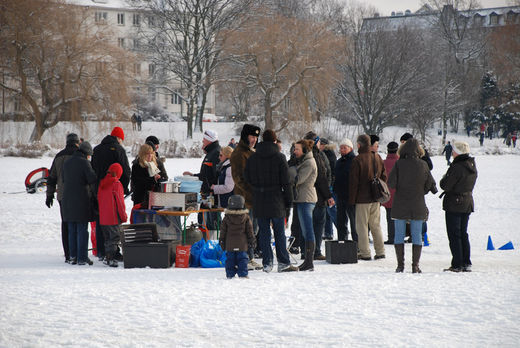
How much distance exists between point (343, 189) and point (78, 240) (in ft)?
13.2

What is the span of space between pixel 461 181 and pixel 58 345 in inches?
218

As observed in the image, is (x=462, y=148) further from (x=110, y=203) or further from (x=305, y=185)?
(x=110, y=203)

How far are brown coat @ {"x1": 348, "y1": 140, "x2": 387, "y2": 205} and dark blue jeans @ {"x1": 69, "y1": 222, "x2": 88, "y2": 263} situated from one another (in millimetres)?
3829

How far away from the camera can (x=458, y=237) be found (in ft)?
28.7

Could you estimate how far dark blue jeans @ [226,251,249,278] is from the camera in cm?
828

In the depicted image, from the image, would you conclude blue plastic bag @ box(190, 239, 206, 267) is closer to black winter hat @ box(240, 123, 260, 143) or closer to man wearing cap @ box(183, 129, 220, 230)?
man wearing cap @ box(183, 129, 220, 230)

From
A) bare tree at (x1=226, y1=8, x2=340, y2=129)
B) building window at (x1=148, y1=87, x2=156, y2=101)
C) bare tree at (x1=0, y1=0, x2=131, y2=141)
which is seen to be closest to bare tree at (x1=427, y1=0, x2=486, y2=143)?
bare tree at (x1=226, y1=8, x2=340, y2=129)

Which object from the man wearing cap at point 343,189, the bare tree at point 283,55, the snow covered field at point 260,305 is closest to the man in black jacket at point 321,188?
the man wearing cap at point 343,189

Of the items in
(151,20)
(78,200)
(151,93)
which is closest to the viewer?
(78,200)

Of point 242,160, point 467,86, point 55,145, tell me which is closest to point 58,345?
point 242,160

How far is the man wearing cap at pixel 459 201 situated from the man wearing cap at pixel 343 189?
71.9 inches

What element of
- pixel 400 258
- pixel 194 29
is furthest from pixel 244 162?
pixel 194 29

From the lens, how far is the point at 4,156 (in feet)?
112

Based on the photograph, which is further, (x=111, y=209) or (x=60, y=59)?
(x=60, y=59)
